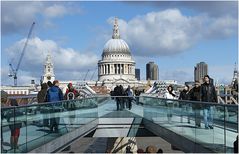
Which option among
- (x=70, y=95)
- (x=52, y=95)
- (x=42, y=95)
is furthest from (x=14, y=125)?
(x=70, y=95)

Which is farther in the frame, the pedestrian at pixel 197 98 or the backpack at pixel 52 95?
the backpack at pixel 52 95

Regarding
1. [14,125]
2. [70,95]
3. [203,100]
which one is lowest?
[14,125]

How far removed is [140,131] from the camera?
27.8 meters

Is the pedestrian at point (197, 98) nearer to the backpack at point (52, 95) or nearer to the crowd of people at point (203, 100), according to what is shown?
the crowd of people at point (203, 100)

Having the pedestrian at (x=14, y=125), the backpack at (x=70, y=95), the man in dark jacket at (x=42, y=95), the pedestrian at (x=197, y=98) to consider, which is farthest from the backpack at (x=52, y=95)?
the pedestrian at (x=14, y=125)

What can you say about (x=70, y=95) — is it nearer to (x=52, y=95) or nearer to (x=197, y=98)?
(x=52, y=95)

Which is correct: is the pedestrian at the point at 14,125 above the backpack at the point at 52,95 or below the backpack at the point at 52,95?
below

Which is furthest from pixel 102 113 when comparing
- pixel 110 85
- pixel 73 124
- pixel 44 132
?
pixel 110 85

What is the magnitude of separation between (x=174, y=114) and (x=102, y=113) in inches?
420

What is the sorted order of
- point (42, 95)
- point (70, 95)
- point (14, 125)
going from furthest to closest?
point (70, 95) → point (42, 95) → point (14, 125)

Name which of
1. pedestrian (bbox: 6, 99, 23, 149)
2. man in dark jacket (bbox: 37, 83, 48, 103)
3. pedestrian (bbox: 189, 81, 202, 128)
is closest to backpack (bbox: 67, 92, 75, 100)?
man in dark jacket (bbox: 37, 83, 48, 103)

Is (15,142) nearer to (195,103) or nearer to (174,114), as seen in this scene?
(195,103)

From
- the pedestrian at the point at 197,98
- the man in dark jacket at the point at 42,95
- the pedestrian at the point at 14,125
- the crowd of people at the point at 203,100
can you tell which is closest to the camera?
the pedestrian at the point at 14,125

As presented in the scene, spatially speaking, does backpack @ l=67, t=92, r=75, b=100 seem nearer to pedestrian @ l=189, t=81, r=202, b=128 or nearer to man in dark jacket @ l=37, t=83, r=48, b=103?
man in dark jacket @ l=37, t=83, r=48, b=103
